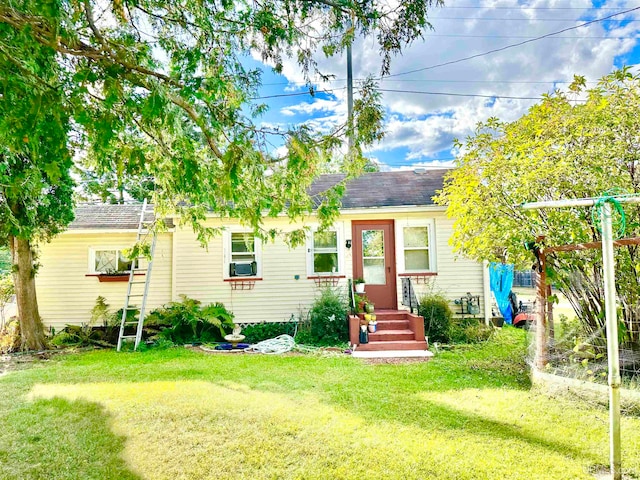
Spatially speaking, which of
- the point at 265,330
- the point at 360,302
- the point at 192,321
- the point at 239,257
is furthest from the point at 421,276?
the point at 192,321

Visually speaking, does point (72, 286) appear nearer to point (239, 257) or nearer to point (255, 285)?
point (239, 257)

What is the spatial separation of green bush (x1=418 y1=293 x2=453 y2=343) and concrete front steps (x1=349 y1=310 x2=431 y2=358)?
46 cm

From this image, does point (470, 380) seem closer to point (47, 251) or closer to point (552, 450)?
point (552, 450)

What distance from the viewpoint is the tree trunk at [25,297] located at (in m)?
8.71

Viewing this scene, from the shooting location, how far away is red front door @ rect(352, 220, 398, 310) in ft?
32.2

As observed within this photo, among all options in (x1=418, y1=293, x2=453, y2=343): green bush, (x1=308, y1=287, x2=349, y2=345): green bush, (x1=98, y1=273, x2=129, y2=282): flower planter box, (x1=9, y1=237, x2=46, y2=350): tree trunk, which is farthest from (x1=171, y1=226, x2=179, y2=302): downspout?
(x1=418, y1=293, x2=453, y2=343): green bush

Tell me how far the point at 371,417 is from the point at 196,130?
4.49 meters

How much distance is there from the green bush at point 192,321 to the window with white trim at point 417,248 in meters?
4.79

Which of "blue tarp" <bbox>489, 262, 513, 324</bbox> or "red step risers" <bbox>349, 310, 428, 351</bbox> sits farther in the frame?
"blue tarp" <bbox>489, 262, 513, 324</bbox>

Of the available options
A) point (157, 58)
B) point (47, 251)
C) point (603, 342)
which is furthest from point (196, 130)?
point (47, 251)

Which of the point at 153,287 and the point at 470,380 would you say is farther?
the point at 153,287

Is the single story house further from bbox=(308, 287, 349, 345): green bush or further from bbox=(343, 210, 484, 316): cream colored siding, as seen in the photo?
bbox=(308, 287, 349, 345): green bush

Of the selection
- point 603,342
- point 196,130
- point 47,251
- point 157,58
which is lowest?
point 603,342

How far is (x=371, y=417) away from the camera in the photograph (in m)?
4.29
